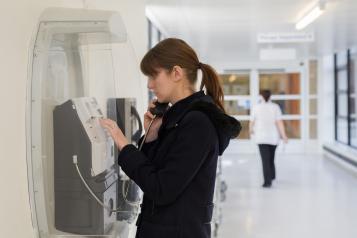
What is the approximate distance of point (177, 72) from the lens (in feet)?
5.41

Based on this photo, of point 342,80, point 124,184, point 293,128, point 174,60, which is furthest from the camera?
point 293,128

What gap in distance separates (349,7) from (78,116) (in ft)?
16.5

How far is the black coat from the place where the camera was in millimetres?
1536

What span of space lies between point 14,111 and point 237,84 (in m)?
12.1

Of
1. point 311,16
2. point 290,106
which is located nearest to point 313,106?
point 290,106

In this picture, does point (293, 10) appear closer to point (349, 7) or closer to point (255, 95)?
point (349, 7)

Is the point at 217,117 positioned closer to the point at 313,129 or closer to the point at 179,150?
the point at 179,150

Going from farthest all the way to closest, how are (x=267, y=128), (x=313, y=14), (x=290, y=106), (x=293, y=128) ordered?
1. (x=293, y=128)
2. (x=290, y=106)
3. (x=267, y=128)
4. (x=313, y=14)

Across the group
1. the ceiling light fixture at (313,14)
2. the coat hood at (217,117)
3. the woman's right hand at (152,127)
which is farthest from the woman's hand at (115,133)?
the ceiling light fixture at (313,14)

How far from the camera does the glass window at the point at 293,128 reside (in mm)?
13367

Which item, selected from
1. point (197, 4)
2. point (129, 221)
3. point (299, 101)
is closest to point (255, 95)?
point (299, 101)

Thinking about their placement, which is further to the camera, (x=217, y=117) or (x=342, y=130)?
(x=342, y=130)

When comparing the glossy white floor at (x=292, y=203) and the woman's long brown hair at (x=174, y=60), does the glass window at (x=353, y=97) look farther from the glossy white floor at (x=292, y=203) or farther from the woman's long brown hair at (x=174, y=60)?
the woman's long brown hair at (x=174, y=60)

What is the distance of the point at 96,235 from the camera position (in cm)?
186
